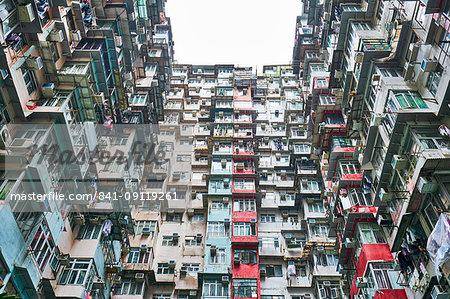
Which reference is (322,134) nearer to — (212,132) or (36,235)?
(212,132)

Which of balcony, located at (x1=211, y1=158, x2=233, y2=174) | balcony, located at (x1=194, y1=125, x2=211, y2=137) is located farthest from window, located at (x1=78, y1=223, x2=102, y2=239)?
balcony, located at (x1=194, y1=125, x2=211, y2=137)

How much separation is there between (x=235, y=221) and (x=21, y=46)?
23.6 metres

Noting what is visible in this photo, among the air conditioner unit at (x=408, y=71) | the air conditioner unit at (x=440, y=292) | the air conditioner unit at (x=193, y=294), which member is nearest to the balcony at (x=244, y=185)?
the air conditioner unit at (x=193, y=294)

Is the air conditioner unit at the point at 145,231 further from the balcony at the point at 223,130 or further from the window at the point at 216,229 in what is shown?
the balcony at the point at 223,130

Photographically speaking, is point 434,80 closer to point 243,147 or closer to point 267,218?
point 267,218

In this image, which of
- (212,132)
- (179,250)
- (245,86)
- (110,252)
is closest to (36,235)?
(110,252)

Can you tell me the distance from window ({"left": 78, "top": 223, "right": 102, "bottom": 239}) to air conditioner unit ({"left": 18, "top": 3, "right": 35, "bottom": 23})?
16727mm

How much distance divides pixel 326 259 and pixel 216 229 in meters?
11.1

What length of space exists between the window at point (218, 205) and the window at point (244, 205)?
3.61 feet

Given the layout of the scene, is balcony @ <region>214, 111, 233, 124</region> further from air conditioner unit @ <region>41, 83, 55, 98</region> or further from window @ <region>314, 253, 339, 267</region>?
air conditioner unit @ <region>41, 83, 55, 98</region>

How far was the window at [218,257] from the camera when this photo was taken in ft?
109

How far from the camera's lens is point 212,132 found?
4566 centimetres

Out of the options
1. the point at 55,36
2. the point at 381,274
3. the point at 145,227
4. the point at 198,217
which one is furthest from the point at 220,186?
the point at 55,36

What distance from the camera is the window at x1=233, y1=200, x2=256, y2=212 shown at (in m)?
37.1
